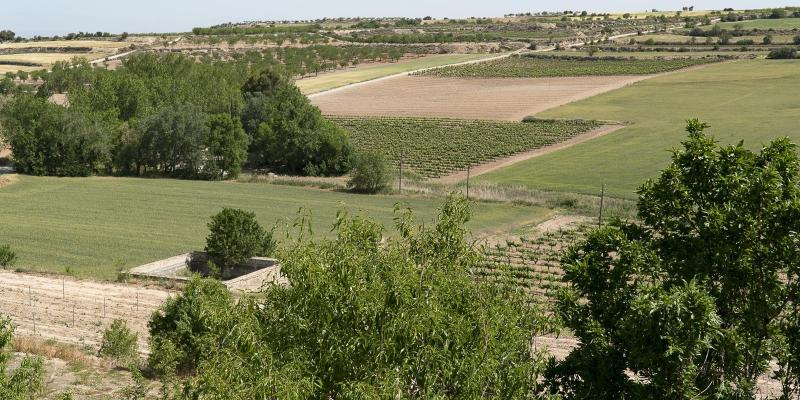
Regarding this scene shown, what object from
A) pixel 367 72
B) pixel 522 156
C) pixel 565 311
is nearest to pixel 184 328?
pixel 565 311

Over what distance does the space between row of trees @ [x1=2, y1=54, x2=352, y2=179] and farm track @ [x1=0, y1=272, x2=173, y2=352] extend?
1528 inches

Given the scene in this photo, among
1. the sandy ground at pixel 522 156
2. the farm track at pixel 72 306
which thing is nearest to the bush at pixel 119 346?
the farm track at pixel 72 306

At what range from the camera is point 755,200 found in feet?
51.9

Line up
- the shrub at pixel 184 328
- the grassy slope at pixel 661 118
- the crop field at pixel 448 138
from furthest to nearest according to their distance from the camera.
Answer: the crop field at pixel 448 138 → the grassy slope at pixel 661 118 → the shrub at pixel 184 328

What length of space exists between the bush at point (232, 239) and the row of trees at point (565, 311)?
95.2ft

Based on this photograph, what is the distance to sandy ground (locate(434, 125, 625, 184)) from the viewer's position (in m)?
79.9

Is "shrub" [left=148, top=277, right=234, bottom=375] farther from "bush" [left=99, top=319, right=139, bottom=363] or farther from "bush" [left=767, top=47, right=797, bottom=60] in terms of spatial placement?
"bush" [left=767, top=47, right=797, bottom=60]

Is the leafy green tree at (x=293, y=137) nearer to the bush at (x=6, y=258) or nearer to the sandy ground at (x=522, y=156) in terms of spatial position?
the sandy ground at (x=522, y=156)

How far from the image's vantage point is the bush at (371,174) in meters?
72.4

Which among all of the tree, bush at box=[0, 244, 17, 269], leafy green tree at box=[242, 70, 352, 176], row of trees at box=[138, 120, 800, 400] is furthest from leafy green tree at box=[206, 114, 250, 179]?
the tree

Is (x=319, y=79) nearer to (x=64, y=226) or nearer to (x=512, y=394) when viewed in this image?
(x=64, y=226)

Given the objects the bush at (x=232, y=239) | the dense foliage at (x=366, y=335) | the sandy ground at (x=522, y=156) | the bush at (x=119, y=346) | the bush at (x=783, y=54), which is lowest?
the sandy ground at (x=522, y=156)

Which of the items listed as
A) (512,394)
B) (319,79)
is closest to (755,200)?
(512,394)

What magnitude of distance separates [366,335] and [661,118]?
3886 inches
